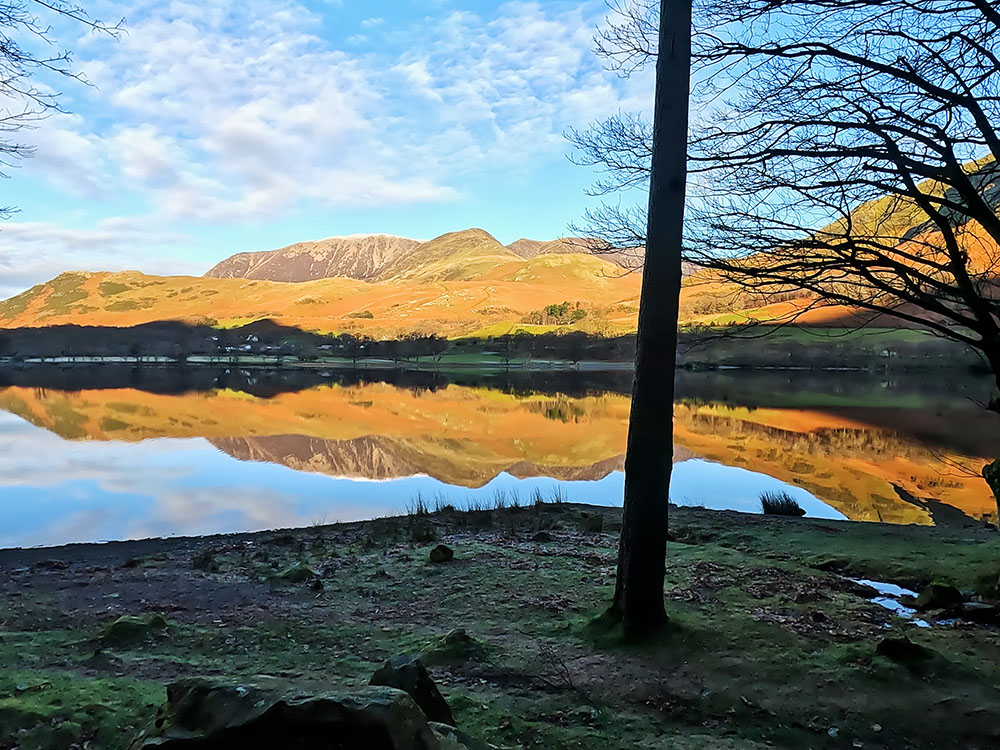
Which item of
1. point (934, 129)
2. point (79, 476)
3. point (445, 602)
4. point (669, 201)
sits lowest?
point (79, 476)

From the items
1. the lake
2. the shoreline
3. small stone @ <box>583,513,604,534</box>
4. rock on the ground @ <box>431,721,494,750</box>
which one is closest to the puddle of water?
small stone @ <box>583,513,604,534</box>

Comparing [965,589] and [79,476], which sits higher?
[965,589]

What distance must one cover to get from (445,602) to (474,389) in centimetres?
6818

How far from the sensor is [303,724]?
2.72m

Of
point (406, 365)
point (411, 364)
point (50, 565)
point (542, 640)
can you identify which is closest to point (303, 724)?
point (542, 640)

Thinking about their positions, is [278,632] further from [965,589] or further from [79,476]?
[79,476]

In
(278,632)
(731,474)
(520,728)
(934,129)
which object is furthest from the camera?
(731,474)

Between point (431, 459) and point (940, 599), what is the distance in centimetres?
2424

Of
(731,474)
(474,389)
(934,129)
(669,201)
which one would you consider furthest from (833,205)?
(474,389)

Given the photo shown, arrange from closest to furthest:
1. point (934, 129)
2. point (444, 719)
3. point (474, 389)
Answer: point (444, 719)
point (934, 129)
point (474, 389)

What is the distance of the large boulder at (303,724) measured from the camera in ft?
8.85

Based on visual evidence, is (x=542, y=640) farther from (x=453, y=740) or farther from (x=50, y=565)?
(x=50, y=565)

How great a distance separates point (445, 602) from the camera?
7.43m

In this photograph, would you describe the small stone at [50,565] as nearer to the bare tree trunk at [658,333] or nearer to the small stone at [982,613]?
the bare tree trunk at [658,333]
